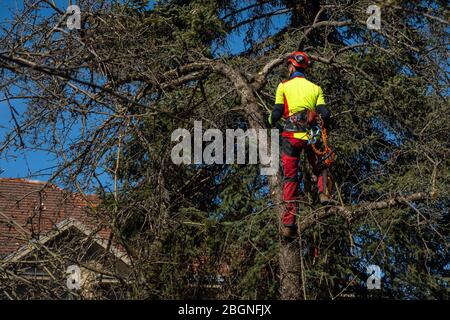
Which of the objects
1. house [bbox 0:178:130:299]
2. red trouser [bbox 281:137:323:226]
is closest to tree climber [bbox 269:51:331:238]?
red trouser [bbox 281:137:323:226]

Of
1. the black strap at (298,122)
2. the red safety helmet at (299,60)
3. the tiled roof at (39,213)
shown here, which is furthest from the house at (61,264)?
the red safety helmet at (299,60)

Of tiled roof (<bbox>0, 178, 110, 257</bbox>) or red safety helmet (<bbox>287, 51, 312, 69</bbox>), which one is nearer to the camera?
tiled roof (<bbox>0, 178, 110, 257</bbox>)

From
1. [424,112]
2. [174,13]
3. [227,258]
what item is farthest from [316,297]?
[174,13]

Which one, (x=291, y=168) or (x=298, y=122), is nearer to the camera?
(x=291, y=168)

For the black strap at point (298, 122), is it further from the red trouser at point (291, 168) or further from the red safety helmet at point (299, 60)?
the red safety helmet at point (299, 60)

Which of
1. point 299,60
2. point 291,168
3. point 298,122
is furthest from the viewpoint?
→ point 299,60

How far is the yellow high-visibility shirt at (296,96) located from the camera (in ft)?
24.0

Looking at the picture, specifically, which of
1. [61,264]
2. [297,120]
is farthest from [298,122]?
[61,264]

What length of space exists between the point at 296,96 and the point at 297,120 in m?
0.25

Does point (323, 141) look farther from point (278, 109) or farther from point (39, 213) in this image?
point (39, 213)

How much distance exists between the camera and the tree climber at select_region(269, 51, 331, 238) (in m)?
7.11

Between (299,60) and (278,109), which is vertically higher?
(299,60)

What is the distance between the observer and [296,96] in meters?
7.32

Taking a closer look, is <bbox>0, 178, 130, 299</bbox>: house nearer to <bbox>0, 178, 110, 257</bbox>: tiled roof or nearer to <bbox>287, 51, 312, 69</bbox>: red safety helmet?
<bbox>0, 178, 110, 257</bbox>: tiled roof
